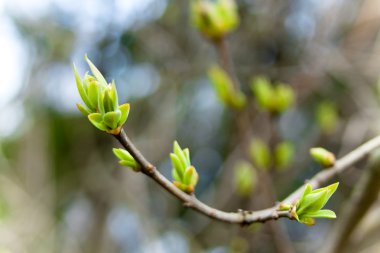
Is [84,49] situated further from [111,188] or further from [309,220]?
[309,220]

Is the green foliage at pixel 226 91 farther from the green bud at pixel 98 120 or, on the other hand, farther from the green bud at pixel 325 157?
the green bud at pixel 98 120

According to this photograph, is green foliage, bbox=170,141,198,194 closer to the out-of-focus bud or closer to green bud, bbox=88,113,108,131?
green bud, bbox=88,113,108,131

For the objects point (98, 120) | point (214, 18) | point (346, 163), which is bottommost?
point (346, 163)

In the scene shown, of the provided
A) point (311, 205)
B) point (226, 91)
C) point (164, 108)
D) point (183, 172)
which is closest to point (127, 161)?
point (183, 172)

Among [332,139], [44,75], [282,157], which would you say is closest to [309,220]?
[282,157]

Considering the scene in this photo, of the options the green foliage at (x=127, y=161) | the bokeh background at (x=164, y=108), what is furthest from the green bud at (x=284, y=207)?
the bokeh background at (x=164, y=108)

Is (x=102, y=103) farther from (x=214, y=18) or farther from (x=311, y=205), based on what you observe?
(x=214, y=18)
